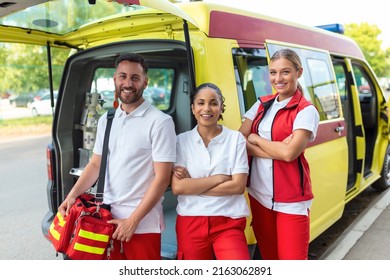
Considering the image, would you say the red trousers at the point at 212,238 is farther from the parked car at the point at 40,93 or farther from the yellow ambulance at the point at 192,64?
the parked car at the point at 40,93

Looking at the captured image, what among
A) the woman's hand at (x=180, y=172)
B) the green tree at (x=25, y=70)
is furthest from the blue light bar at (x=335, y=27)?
the green tree at (x=25, y=70)

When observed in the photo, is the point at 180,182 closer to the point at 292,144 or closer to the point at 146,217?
the point at 146,217

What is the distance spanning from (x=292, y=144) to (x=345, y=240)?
217cm

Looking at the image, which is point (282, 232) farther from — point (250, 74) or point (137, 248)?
point (250, 74)

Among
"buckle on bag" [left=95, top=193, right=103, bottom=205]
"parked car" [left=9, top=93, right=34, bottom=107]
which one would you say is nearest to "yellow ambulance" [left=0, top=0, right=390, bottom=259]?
"buckle on bag" [left=95, top=193, right=103, bottom=205]

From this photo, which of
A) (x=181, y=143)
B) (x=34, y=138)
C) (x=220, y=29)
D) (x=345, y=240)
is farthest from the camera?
(x=34, y=138)

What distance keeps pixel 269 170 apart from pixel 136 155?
2.45 feet

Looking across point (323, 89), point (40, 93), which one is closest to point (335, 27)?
point (323, 89)

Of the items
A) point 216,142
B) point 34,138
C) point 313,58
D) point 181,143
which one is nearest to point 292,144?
point 216,142

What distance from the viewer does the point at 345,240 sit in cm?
374

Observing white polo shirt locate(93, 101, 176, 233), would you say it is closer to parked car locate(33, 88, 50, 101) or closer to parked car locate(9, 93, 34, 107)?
parked car locate(9, 93, 34, 107)

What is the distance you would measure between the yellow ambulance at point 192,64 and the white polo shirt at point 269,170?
0.28 meters

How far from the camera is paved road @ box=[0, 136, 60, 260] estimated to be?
3753mm

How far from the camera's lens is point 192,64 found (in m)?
2.25
